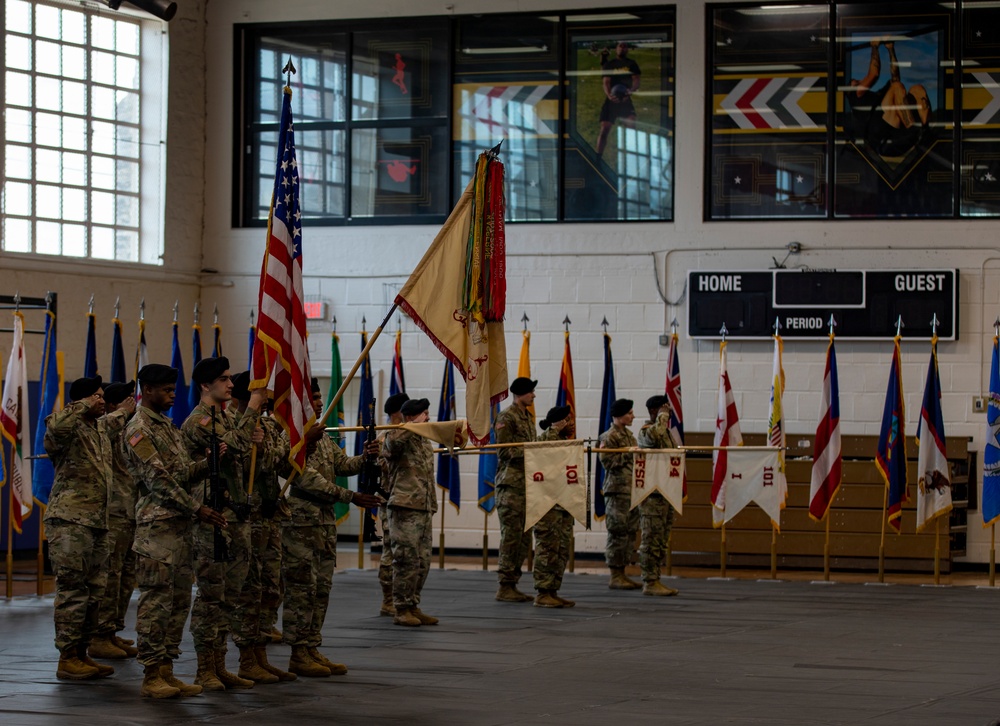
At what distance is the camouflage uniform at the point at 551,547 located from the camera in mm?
9688

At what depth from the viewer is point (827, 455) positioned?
1159 cm

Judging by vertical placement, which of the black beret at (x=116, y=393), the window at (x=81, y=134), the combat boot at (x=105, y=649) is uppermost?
the window at (x=81, y=134)

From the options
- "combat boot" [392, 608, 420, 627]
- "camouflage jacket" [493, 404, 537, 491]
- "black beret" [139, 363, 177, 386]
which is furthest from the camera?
"camouflage jacket" [493, 404, 537, 491]

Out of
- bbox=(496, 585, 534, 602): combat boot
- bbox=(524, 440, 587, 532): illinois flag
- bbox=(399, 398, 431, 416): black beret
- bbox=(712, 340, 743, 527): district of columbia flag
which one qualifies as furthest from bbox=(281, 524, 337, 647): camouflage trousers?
bbox=(712, 340, 743, 527): district of columbia flag

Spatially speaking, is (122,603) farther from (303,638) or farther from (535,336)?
(535,336)

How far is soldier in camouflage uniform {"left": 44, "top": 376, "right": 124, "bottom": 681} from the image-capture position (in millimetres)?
6582

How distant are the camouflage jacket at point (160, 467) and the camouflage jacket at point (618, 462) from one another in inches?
198

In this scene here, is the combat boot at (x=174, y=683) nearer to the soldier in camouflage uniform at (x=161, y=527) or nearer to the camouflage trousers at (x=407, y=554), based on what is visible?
the soldier in camouflage uniform at (x=161, y=527)

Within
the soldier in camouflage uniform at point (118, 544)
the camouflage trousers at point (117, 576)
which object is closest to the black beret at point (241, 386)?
the soldier in camouflage uniform at point (118, 544)

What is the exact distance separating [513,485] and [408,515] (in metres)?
1.45

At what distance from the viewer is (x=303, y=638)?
665 centimetres

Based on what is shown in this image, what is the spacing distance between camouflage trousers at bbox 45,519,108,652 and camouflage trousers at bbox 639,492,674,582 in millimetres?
4641

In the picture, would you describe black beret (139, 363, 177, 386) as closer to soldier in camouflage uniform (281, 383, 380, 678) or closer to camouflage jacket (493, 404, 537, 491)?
soldier in camouflage uniform (281, 383, 380, 678)

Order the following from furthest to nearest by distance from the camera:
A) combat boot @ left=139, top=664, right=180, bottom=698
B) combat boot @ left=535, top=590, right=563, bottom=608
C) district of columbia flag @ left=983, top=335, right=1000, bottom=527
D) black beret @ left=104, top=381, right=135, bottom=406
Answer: district of columbia flag @ left=983, top=335, right=1000, bottom=527, combat boot @ left=535, top=590, right=563, bottom=608, black beret @ left=104, top=381, right=135, bottom=406, combat boot @ left=139, top=664, right=180, bottom=698
